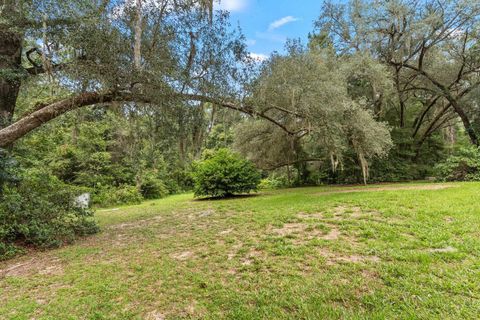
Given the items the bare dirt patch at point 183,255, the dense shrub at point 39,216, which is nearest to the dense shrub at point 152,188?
the dense shrub at point 39,216

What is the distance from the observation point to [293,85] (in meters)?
5.83

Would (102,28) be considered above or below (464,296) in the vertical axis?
above

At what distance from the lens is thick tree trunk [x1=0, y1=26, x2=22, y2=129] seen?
460 cm

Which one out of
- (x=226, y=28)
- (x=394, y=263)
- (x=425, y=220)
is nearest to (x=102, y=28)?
(x=226, y=28)

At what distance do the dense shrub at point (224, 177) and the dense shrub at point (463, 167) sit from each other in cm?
709

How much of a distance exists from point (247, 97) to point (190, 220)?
3.16m

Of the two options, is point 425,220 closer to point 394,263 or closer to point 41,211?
point 394,263

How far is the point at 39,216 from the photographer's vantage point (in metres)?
4.42

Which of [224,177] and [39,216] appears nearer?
[39,216]

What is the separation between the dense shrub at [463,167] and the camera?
340 inches

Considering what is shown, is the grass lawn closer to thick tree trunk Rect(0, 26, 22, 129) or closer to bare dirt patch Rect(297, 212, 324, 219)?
bare dirt patch Rect(297, 212, 324, 219)

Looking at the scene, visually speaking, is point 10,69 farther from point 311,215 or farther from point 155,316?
point 311,215

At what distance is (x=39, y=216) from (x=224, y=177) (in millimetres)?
6003

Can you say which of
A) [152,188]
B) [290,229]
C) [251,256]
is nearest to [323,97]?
[290,229]
